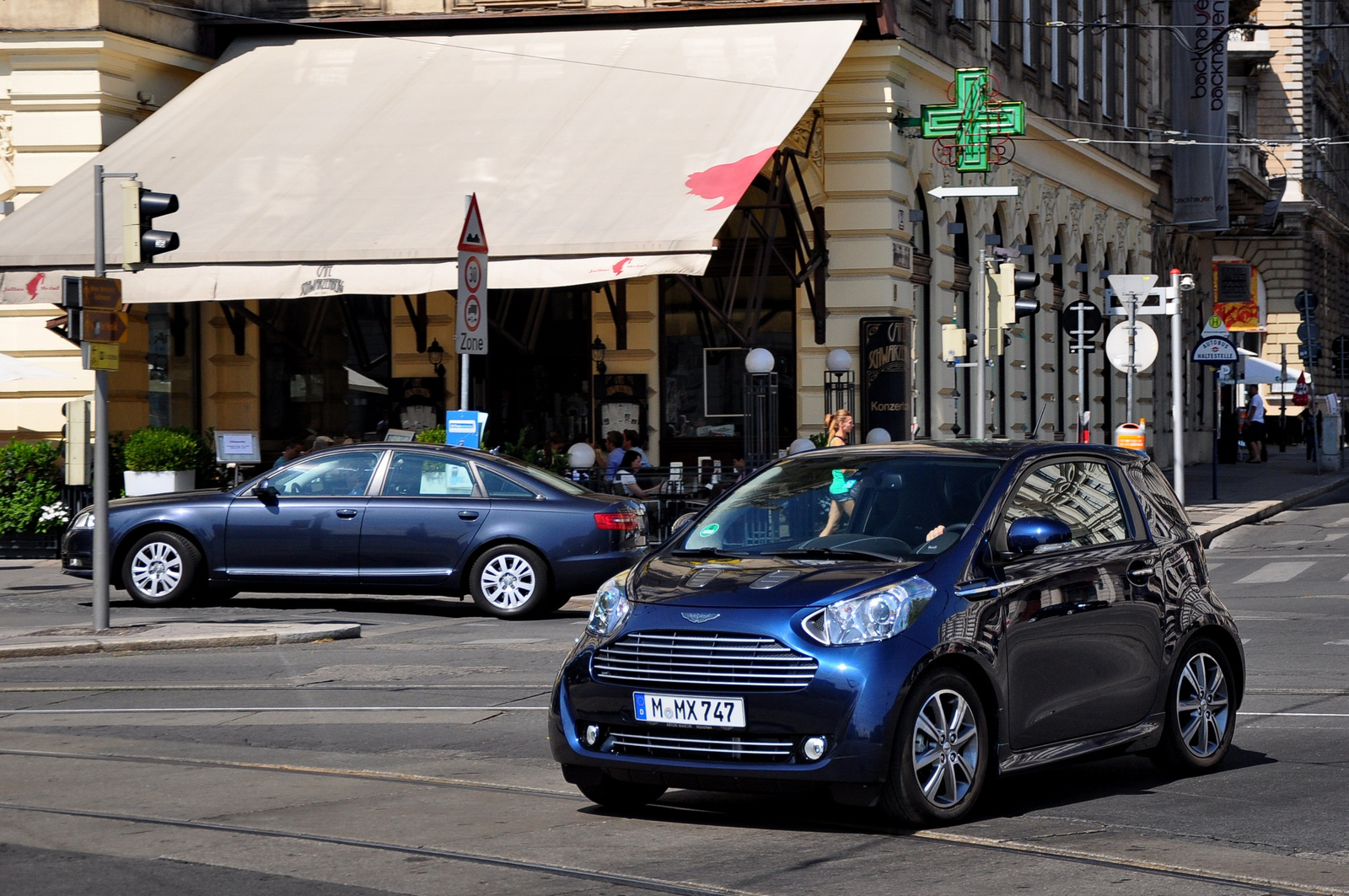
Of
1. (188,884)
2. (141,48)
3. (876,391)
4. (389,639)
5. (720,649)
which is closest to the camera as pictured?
(188,884)

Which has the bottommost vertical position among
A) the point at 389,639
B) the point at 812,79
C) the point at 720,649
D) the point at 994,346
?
the point at 389,639

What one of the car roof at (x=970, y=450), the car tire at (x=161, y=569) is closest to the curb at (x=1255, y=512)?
the car tire at (x=161, y=569)

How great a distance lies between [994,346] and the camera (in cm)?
2128

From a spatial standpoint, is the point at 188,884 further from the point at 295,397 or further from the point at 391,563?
the point at 295,397

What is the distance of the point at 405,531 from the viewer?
639 inches

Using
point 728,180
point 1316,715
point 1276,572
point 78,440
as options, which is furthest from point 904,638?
point 1276,572

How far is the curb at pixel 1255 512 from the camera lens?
2720 cm

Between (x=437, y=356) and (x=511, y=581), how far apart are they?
13099 mm

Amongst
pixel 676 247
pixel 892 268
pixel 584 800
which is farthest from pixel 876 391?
pixel 584 800

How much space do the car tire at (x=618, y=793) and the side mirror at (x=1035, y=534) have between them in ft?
5.53

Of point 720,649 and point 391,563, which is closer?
point 720,649

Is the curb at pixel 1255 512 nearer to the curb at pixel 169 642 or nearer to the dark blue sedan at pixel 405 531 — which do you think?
the dark blue sedan at pixel 405 531

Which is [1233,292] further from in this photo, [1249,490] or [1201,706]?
[1201,706]

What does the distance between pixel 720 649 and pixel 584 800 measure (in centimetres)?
129
